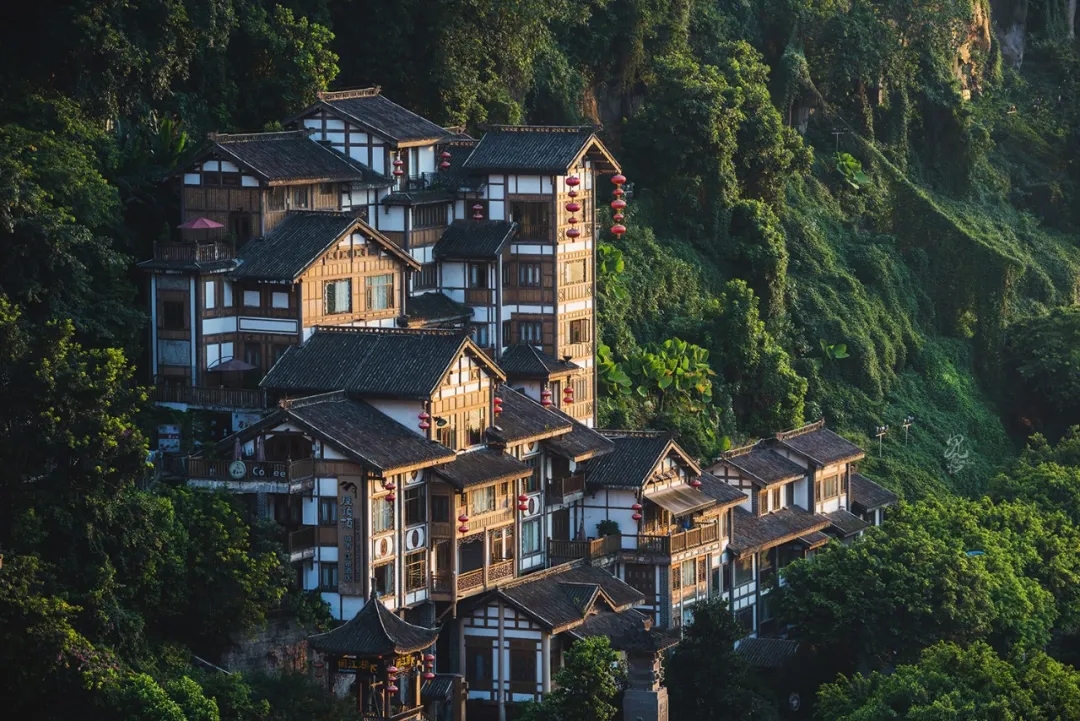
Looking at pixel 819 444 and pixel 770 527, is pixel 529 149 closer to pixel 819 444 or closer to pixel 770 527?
pixel 770 527

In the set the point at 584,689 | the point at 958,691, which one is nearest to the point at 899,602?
the point at 958,691

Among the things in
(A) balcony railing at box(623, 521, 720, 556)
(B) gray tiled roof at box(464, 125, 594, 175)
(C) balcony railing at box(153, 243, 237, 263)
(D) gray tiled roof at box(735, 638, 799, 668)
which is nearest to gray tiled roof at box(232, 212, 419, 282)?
(C) balcony railing at box(153, 243, 237, 263)

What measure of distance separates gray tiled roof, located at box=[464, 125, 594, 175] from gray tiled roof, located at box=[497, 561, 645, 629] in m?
12.8

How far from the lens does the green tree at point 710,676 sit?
267ft

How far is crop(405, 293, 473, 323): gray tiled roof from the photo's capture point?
291 feet

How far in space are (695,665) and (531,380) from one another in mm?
12603

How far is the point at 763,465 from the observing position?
9538 cm

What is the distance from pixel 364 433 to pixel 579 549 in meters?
10.8

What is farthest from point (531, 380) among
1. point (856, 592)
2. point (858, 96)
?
point (858, 96)

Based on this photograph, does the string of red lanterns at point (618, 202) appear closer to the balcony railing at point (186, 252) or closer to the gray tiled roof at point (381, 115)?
the gray tiled roof at point (381, 115)

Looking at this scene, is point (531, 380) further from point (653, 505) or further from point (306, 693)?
point (306, 693)

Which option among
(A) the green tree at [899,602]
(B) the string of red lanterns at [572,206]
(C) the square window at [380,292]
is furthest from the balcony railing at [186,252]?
(A) the green tree at [899,602]

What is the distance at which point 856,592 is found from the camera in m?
87.7

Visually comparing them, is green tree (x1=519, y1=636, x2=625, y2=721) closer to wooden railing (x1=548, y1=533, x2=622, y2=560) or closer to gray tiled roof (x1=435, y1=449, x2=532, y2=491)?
gray tiled roof (x1=435, y1=449, x2=532, y2=491)
